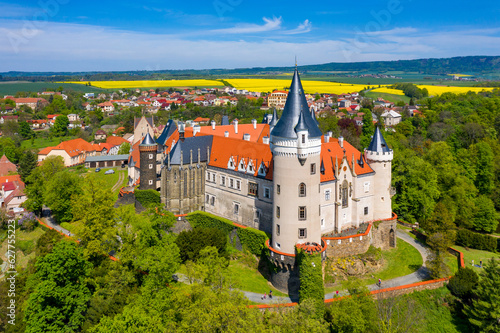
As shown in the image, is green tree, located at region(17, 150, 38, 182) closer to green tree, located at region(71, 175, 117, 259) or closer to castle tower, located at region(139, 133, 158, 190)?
castle tower, located at region(139, 133, 158, 190)

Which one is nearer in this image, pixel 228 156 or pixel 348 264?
pixel 348 264

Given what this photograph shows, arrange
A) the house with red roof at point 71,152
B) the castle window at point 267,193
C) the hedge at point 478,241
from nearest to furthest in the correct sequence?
the castle window at point 267,193 → the hedge at point 478,241 → the house with red roof at point 71,152

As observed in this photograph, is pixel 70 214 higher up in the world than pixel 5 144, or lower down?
lower down

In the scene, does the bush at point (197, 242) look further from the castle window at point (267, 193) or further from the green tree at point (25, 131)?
the green tree at point (25, 131)

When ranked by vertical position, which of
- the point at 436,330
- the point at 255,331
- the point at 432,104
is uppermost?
the point at 432,104

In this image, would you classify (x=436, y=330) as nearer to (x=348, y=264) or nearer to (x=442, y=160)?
(x=348, y=264)

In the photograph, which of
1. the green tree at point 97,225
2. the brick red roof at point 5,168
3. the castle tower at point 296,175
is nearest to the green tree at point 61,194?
the green tree at point 97,225

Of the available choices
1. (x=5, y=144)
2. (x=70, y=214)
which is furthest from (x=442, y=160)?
(x=5, y=144)
